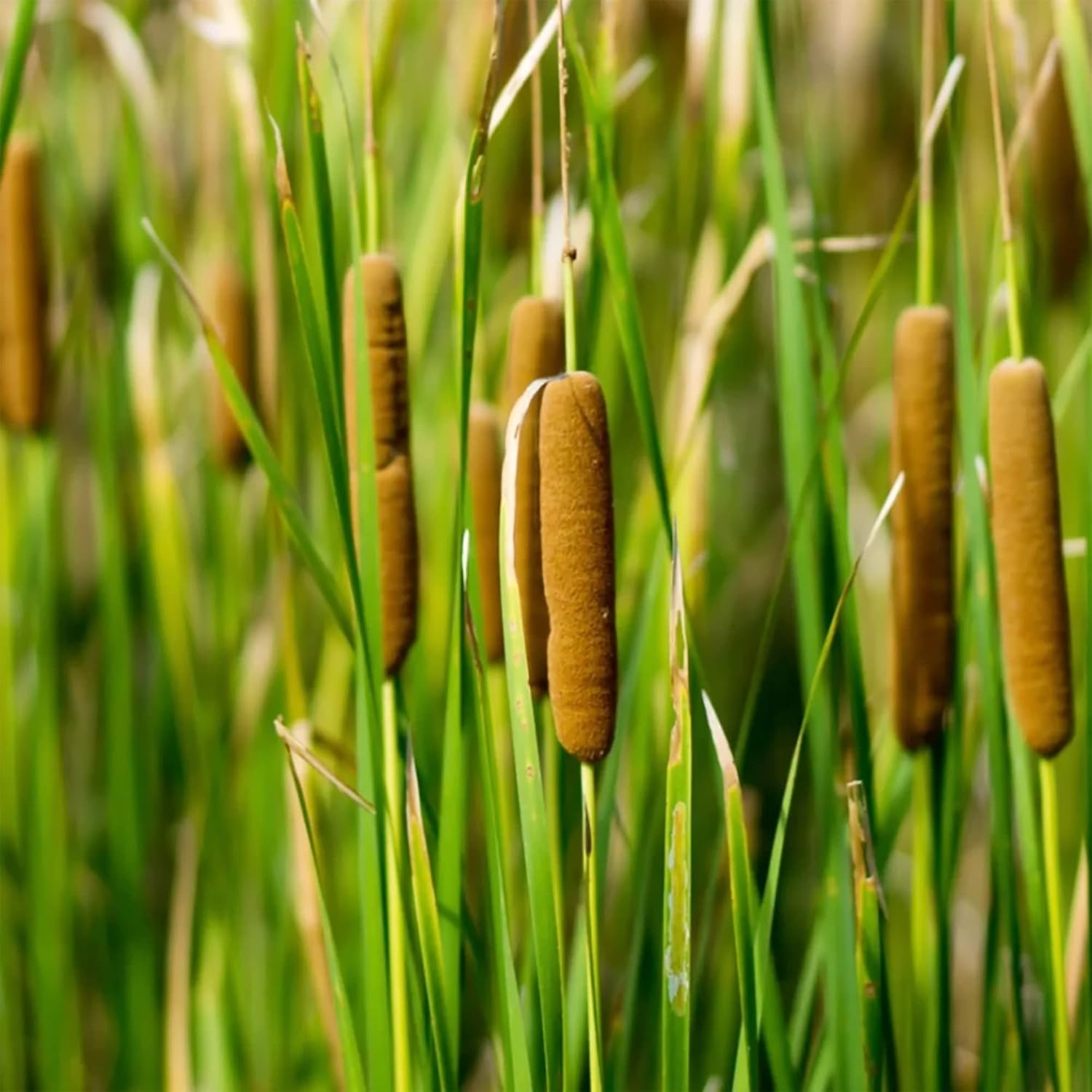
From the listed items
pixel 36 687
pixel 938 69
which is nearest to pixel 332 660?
pixel 36 687

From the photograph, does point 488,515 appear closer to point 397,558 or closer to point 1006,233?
point 397,558

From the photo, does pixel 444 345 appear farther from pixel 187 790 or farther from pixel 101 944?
pixel 101 944

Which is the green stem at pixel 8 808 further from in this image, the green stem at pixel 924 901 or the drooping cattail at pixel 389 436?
the green stem at pixel 924 901

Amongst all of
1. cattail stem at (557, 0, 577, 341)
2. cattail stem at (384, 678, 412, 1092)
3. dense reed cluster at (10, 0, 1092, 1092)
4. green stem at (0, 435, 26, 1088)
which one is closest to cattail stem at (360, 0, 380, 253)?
dense reed cluster at (10, 0, 1092, 1092)

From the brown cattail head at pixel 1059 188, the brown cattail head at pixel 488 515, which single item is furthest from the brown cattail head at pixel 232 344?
the brown cattail head at pixel 1059 188

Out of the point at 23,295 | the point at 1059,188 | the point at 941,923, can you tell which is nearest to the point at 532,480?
the point at 941,923

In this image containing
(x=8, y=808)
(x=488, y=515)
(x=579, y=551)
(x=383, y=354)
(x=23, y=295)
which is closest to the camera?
(x=579, y=551)

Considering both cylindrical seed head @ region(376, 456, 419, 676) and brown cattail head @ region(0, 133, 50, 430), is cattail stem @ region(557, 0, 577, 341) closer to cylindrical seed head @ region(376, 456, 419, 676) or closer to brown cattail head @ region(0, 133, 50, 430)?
cylindrical seed head @ region(376, 456, 419, 676)
